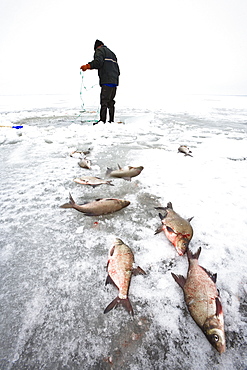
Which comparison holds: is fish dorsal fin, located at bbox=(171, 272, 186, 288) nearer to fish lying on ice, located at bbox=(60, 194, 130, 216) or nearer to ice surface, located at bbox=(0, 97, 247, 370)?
ice surface, located at bbox=(0, 97, 247, 370)

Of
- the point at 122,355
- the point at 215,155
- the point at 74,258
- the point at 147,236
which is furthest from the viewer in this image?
the point at 215,155

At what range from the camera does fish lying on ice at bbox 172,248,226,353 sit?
1.00m

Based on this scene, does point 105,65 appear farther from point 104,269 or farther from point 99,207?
point 104,269

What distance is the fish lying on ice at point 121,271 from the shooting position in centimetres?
117

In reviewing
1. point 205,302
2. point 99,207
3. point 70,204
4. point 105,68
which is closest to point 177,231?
point 205,302

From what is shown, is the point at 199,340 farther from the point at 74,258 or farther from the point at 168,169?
the point at 168,169

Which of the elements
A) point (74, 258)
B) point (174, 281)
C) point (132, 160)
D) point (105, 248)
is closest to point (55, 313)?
point (74, 258)

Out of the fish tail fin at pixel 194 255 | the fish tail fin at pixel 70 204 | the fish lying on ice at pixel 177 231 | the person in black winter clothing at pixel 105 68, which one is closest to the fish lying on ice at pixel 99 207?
the fish tail fin at pixel 70 204

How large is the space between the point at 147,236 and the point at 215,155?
297 cm

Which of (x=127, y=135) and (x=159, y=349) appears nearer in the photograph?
(x=159, y=349)

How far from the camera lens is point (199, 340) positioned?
101 centimetres

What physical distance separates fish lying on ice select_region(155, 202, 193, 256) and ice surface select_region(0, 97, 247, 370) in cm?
7

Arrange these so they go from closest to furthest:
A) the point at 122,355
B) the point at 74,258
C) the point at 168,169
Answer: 1. the point at 122,355
2. the point at 74,258
3. the point at 168,169

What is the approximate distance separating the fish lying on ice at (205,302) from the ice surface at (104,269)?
5 centimetres
